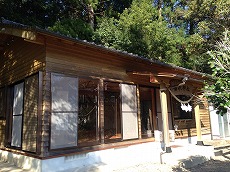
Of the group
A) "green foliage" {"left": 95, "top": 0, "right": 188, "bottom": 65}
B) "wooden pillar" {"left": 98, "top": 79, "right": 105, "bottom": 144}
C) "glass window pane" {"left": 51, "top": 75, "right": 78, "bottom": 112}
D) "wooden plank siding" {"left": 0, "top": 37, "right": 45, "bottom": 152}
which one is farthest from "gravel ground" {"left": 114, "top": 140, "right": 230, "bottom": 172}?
"green foliage" {"left": 95, "top": 0, "right": 188, "bottom": 65}

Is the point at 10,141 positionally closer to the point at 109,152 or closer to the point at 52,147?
the point at 52,147

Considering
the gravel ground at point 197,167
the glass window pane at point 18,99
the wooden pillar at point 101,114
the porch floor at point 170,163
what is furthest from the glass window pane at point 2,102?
the gravel ground at point 197,167

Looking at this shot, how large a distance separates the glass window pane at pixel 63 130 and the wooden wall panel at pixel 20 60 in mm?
1364

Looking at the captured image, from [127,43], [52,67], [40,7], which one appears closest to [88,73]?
[52,67]

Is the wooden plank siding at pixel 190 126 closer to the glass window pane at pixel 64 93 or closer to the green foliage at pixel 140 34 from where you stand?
the green foliage at pixel 140 34

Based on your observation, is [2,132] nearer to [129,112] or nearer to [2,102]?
[2,102]

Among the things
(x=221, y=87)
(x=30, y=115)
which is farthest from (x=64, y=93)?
(x=221, y=87)

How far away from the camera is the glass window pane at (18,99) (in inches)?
251

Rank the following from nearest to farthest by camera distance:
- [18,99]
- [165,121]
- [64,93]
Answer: [64,93] → [18,99] → [165,121]

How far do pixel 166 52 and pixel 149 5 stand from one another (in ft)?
11.7

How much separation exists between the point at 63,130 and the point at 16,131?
5.64 ft

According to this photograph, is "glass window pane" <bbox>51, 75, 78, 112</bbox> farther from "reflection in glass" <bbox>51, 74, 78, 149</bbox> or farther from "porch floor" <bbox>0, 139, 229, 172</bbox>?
"porch floor" <bbox>0, 139, 229, 172</bbox>

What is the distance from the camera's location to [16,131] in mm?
6395

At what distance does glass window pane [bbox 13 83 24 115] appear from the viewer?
6.38m
